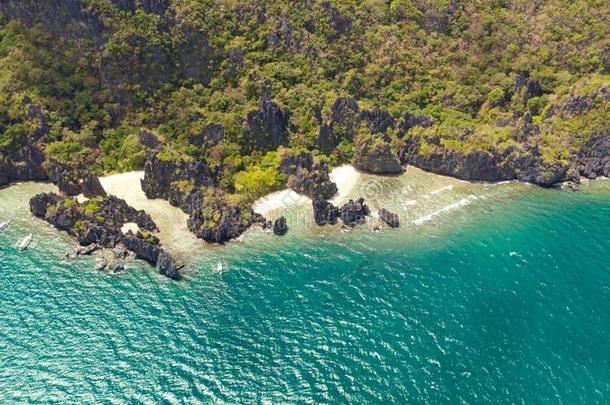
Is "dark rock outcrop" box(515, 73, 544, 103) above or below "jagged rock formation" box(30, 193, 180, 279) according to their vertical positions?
above

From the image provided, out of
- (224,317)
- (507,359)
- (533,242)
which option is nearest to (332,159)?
(533,242)

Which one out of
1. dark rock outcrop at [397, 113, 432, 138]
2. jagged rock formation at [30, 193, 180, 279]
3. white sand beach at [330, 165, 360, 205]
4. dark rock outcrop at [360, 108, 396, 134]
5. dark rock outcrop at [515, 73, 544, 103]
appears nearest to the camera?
jagged rock formation at [30, 193, 180, 279]

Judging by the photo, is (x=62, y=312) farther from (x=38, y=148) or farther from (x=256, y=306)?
(x=38, y=148)

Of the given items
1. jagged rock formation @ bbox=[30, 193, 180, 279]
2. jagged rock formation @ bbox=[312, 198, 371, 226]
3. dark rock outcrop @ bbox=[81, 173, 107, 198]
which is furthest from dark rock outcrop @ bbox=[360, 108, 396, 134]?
dark rock outcrop @ bbox=[81, 173, 107, 198]

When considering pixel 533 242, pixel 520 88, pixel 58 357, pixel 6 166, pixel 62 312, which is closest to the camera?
pixel 58 357

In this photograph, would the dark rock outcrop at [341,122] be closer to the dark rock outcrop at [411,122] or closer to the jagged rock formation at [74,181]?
the dark rock outcrop at [411,122]

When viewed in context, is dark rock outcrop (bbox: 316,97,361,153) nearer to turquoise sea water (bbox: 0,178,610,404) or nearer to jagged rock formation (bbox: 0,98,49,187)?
turquoise sea water (bbox: 0,178,610,404)
